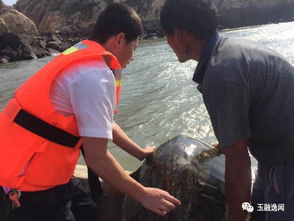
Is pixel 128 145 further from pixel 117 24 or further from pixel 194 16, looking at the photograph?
pixel 194 16

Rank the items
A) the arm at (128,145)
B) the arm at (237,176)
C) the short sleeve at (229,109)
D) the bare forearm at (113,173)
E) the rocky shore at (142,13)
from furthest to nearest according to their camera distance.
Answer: the rocky shore at (142,13)
the arm at (128,145)
the bare forearm at (113,173)
the arm at (237,176)
the short sleeve at (229,109)

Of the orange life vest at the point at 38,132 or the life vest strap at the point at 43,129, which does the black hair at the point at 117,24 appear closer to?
the orange life vest at the point at 38,132

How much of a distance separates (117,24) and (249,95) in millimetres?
901

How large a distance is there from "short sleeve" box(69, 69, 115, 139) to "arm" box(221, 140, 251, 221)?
66 cm

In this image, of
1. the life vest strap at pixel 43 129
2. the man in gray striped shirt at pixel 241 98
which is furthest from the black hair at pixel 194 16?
the life vest strap at pixel 43 129

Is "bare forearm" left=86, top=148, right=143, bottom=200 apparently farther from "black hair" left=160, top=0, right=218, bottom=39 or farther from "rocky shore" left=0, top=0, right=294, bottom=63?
"rocky shore" left=0, top=0, right=294, bottom=63

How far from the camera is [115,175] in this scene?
7.76ft

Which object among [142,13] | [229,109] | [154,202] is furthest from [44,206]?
[142,13]

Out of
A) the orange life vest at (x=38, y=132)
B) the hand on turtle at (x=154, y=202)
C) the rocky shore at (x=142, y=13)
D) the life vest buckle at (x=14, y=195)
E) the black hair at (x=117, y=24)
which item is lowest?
the rocky shore at (x=142, y=13)

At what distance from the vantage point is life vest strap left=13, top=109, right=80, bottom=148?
7.79 ft

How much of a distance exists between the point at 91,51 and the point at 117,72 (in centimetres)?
32

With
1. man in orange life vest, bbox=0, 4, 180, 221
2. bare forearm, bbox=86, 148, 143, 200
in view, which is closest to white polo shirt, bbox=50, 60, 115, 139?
man in orange life vest, bbox=0, 4, 180, 221

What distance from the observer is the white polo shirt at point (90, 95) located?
2217mm

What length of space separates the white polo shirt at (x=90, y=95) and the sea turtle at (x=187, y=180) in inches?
37.4
